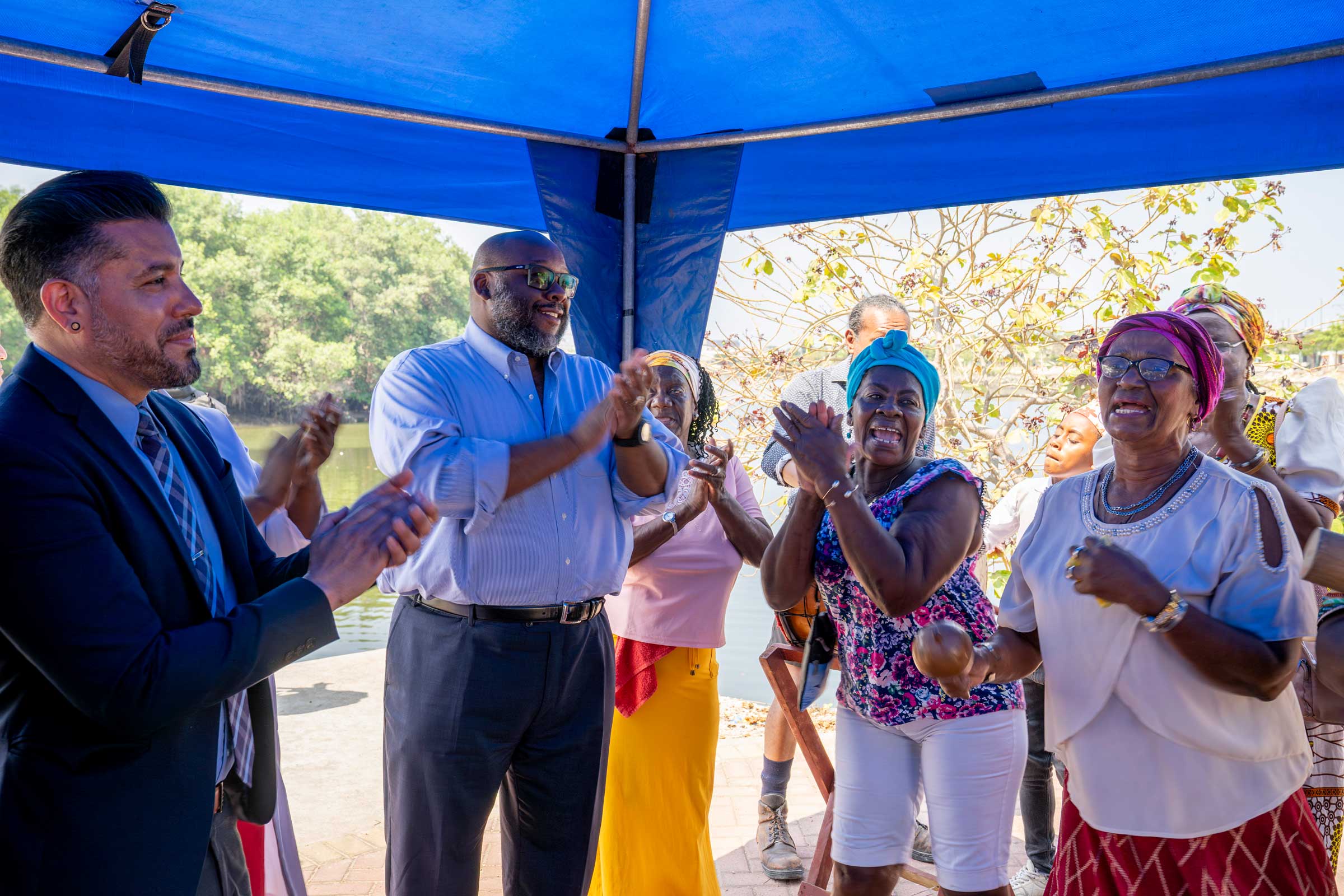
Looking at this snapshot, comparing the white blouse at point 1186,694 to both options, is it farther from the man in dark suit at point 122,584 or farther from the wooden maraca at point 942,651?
the man in dark suit at point 122,584

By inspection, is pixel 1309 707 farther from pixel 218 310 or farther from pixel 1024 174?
pixel 218 310

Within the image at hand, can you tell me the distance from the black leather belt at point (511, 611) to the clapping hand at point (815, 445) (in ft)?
2.59

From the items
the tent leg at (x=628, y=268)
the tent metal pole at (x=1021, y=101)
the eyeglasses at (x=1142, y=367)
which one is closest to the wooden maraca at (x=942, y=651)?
the eyeglasses at (x=1142, y=367)

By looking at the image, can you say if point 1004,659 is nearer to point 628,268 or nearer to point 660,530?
point 660,530

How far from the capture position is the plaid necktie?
5.59 feet

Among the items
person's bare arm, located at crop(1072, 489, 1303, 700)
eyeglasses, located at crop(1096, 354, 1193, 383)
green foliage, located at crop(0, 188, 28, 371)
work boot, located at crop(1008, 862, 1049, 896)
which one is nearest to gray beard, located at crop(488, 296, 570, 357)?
eyeglasses, located at crop(1096, 354, 1193, 383)

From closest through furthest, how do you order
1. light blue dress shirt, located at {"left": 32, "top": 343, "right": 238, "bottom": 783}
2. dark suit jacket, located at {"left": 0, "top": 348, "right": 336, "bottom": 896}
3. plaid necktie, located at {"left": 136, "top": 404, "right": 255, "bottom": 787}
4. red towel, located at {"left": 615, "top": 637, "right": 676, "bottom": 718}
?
dark suit jacket, located at {"left": 0, "top": 348, "right": 336, "bottom": 896} < light blue dress shirt, located at {"left": 32, "top": 343, "right": 238, "bottom": 783} < plaid necktie, located at {"left": 136, "top": 404, "right": 255, "bottom": 787} < red towel, located at {"left": 615, "top": 637, "right": 676, "bottom": 718}

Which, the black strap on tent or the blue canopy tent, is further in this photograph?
the blue canopy tent

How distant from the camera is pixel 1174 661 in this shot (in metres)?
2.10

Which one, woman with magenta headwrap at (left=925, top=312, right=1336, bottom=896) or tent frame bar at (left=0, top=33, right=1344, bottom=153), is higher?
tent frame bar at (left=0, top=33, right=1344, bottom=153)

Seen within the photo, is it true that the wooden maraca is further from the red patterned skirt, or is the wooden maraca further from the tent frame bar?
the tent frame bar

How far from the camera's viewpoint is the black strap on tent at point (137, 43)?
111 inches

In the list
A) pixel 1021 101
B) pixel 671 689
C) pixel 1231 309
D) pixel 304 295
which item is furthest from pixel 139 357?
pixel 304 295

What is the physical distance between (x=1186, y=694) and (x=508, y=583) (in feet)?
5.78
